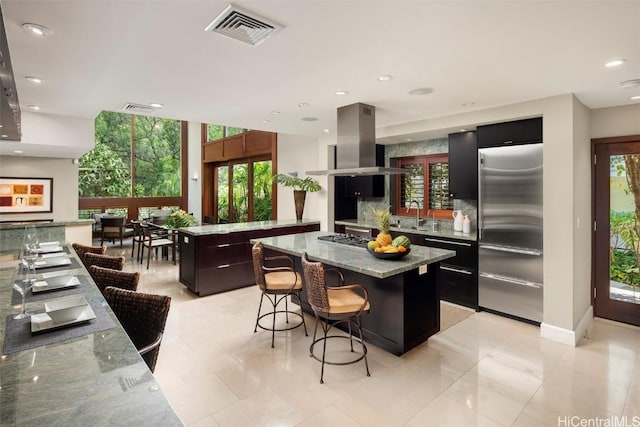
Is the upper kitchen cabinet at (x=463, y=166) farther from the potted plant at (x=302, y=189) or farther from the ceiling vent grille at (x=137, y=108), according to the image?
Result: the ceiling vent grille at (x=137, y=108)

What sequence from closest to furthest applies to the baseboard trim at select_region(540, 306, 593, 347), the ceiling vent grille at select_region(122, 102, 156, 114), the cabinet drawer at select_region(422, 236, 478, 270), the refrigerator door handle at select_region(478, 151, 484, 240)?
the baseboard trim at select_region(540, 306, 593, 347), the ceiling vent grille at select_region(122, 102, 156, 114), the refrigerator door handle at select_region(478, 151, 484, 240), the cabinet drawer at select_region(422, 236, 478, 270)

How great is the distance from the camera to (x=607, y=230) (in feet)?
13.3

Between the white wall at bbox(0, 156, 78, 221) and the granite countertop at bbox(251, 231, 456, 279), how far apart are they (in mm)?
5059

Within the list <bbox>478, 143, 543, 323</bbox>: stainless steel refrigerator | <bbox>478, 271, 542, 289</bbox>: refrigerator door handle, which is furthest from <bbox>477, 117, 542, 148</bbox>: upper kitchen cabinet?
<bbox>478, 271, 542, 289</bbox>: refrigerator door handle

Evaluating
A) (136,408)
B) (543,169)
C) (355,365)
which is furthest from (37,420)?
(543,169)

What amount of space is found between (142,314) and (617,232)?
5006 millimetres

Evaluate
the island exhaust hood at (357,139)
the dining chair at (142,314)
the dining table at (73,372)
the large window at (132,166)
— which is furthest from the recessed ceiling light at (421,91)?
the large window at (132,166)

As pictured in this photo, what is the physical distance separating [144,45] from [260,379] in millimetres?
2596

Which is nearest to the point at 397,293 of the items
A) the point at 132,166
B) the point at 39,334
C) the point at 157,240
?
the point at 39,334

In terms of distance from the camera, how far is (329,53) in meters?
2.44

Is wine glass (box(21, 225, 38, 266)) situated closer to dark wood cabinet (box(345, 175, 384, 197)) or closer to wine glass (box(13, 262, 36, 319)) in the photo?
wine glass (box(13, 262, 36, 319))

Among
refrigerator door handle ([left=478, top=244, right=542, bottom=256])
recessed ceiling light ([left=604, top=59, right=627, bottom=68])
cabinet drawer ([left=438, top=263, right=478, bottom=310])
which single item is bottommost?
cabinet drawer ([left=438, top=263, right=478, bottom=310])

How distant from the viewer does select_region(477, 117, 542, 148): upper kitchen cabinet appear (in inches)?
148

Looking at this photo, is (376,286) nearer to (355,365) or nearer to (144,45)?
(355,365)
